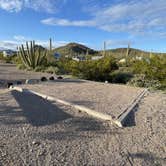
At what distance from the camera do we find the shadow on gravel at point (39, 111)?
5879 millimetres

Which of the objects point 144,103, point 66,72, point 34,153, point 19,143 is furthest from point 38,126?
point 66,72

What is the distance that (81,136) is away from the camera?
5012 mm

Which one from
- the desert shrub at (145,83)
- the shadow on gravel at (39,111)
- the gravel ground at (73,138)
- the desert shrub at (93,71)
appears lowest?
the gravel ground at (73,138)

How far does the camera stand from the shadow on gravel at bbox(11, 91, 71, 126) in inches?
231

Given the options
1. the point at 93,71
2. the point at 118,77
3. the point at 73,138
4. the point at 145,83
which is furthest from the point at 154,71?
the point at 73,138

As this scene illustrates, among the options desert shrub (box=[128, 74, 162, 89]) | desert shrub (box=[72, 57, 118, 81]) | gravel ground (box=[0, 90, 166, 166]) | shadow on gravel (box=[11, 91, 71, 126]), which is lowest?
gravel ground (box=[0, 90, 166, 166])

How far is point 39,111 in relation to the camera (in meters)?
6.68

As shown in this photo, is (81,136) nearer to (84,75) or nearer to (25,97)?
(25,97)

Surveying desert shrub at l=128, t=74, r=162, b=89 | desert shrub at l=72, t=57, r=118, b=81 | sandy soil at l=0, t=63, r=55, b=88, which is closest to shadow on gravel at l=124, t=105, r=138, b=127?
sandy soil at l=0, t=63, r=55, b=88

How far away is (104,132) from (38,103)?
2953 mm

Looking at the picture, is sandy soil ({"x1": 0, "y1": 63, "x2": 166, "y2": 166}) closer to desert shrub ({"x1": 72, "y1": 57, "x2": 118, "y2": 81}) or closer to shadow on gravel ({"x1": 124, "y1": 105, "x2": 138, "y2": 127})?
shadow on gravel ({"x1": 124, "y1": 105, "x2": 138, "y2": 127})

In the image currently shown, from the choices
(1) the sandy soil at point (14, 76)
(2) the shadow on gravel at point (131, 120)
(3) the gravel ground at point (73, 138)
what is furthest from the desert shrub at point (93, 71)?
(3) the gravel ground at point (73, 138)

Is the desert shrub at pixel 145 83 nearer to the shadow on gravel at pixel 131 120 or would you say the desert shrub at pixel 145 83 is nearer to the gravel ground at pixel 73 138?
the gravel ground at pixel 73 138

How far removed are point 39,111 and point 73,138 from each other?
80.9 inches
